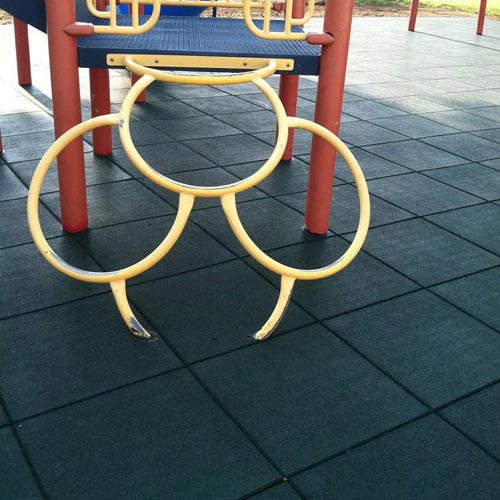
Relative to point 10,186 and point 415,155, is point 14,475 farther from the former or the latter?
point 415,155

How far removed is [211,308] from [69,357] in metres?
0.53

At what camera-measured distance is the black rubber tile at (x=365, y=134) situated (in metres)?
4.21

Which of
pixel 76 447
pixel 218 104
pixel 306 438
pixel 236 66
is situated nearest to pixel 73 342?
pixel 76 447

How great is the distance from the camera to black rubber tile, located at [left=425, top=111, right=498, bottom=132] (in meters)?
4.69

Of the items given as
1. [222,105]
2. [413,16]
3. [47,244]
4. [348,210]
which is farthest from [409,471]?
[413,16]

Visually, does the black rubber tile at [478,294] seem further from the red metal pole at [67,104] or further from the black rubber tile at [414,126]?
the black rubber tile at [414,126]

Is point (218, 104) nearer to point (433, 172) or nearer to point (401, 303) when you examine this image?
point (433, 172)

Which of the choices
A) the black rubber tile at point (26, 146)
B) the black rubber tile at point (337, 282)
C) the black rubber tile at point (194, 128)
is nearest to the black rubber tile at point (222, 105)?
the black rubber tile at point (194, 128)

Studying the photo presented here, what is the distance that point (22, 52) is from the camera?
481 centimetres

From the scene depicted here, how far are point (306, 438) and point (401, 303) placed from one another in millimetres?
830

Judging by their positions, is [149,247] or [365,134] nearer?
[149,247]

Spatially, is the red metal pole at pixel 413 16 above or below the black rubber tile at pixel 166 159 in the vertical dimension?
above

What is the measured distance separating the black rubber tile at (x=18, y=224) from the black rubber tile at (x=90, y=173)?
232 mm

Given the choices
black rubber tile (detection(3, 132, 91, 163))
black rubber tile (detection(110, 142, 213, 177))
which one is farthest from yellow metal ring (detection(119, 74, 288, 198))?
black rubber tile (detection(3, 132, 91, 163))
